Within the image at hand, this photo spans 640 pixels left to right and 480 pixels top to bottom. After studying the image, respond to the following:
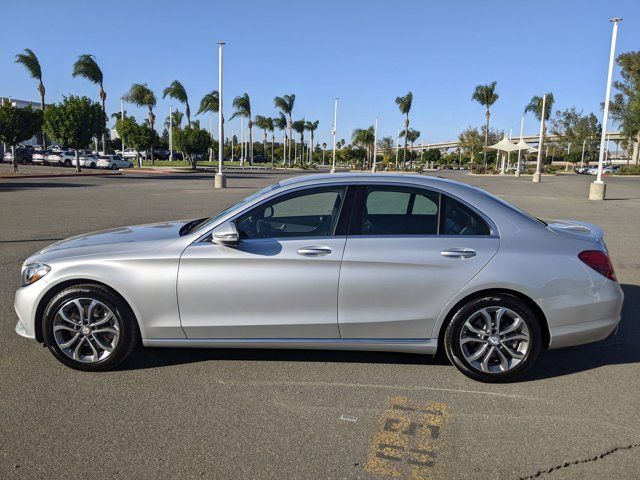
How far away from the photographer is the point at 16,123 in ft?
119

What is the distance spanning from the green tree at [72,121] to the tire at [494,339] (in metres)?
40.4

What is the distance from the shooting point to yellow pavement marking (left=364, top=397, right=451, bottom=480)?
2.91m

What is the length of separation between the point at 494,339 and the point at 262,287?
70.7 inches

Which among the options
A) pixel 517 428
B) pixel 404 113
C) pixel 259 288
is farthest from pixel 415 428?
pixel 404 113

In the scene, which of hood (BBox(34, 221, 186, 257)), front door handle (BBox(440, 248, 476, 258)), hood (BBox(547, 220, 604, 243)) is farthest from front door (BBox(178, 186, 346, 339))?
hood (BBox(547, 220, 604, 243))

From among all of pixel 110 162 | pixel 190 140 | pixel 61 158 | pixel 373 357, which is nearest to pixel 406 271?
pixel 373 357

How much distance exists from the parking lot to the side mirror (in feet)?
1.35

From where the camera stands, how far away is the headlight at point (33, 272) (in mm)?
4020

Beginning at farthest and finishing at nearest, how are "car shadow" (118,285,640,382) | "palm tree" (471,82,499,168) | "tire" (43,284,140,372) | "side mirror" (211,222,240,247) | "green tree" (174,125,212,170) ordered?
"palm tree" (471,82,499,168) → "green tree" (174,125,212,170) → "car shadow" (118,285,640,382) → "tire" (43,284,140,372) → "side mirror" (211,222,240,247)

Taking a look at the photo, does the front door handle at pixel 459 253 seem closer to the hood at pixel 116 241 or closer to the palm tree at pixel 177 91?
the hood at pixel 116 241

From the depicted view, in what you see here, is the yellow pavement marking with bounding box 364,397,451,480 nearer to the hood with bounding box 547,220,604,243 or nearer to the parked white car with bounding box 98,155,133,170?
the hood with bounding box 547,220,604,243

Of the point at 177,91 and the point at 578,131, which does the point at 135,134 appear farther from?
the point at 578,131

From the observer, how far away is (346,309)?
3943 mm

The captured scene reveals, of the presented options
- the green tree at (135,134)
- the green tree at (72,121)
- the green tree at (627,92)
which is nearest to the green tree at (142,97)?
the green tree at (135,134)
